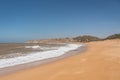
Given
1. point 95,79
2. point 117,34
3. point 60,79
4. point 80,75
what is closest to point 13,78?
point 60,79

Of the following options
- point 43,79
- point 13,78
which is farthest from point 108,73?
point 13,78

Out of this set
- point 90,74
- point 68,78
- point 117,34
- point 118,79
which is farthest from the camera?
point 117,34

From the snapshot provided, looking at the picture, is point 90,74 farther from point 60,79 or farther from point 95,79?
point 60,79

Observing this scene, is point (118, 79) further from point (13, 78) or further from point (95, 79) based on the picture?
point (13, 78)

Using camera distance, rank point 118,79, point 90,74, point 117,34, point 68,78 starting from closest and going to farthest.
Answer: point 118,79
point 68,78
point 90,74
point 117,34

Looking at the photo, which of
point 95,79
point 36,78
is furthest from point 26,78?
point 95,79

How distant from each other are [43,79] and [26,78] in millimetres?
702

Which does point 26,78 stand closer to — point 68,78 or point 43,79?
point 43,79

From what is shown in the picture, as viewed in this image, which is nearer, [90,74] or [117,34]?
[90,74]

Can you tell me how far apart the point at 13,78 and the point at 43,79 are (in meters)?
1.24

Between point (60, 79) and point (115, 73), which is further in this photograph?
point (115, 73)

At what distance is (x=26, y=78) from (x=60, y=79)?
1.32 meters

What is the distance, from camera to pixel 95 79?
631 centimetres

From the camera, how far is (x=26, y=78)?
6969mm
